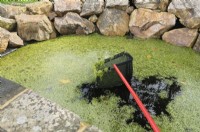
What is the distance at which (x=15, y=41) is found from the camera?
3.53m

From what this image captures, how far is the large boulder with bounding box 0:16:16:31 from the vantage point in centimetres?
362

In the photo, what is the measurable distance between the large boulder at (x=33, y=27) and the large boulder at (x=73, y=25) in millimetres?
163

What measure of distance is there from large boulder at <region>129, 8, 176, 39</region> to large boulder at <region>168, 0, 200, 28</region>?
94 mm

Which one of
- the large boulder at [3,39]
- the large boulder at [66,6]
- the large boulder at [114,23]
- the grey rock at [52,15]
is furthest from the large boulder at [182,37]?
the large boulder at [3,39]

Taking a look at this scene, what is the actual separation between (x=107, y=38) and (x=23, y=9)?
1.39m

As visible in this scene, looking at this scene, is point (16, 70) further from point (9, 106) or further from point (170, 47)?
point (170, 47)

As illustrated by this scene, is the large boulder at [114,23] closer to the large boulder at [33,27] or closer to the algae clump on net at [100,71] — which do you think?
the large boulder at [33,27]

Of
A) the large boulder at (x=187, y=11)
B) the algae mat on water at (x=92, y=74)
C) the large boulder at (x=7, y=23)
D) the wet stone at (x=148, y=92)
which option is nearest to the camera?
the algae mat on water at (x=92, y=74)

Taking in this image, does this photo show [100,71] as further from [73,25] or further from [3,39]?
[3,39]

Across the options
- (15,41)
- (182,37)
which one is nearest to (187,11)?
(182,37)

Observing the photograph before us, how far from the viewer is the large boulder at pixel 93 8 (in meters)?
3.85

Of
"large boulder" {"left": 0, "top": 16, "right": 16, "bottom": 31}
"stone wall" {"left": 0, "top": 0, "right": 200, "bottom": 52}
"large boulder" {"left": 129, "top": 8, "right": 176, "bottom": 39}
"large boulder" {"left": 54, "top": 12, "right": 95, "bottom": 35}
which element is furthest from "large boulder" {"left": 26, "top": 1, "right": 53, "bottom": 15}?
"large boulder" {"left": 129, "top": 8, "right": 176, "bottom": 39}

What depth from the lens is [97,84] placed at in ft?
8.89

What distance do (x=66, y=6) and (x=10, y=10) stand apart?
0.85 m
